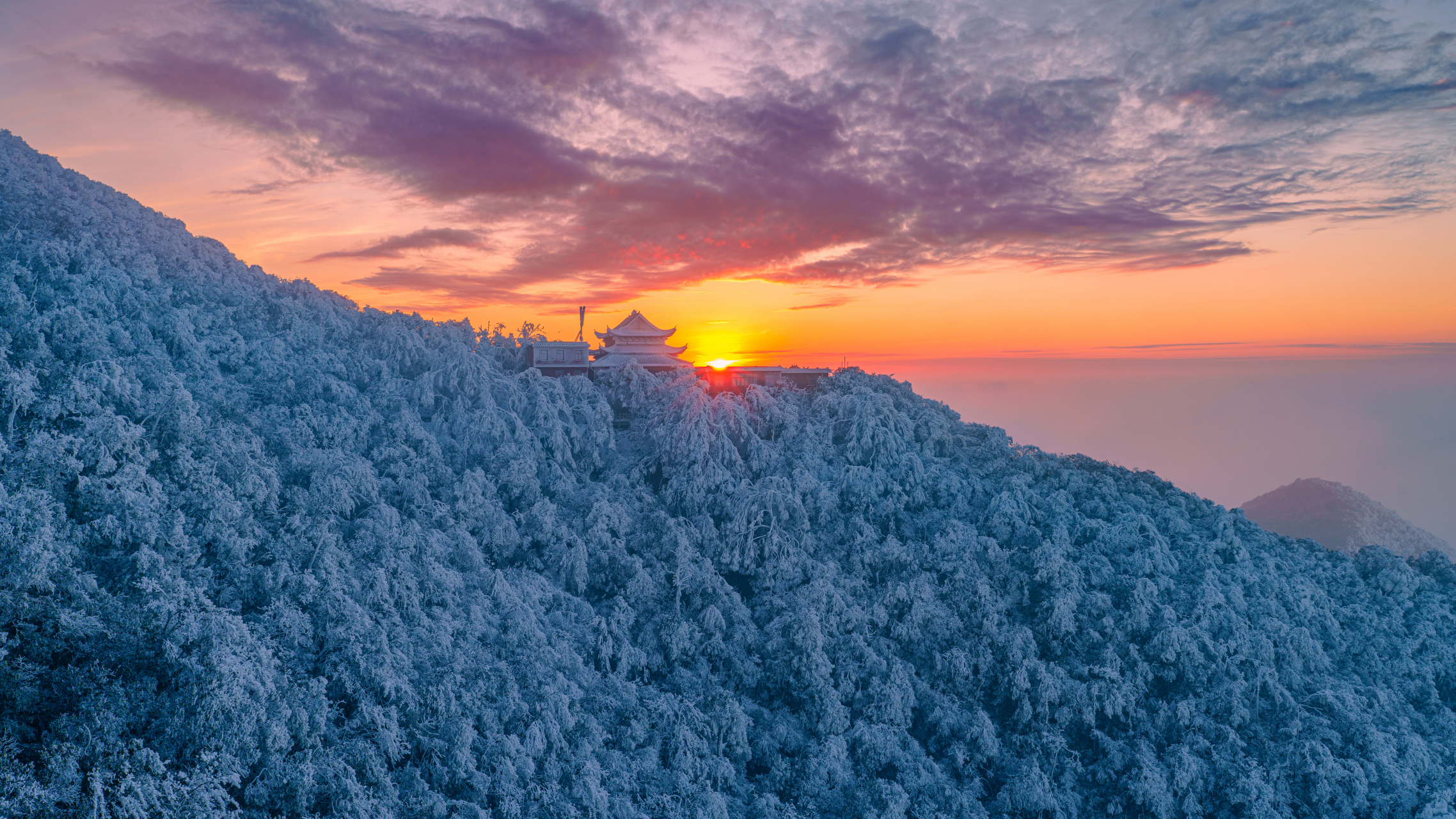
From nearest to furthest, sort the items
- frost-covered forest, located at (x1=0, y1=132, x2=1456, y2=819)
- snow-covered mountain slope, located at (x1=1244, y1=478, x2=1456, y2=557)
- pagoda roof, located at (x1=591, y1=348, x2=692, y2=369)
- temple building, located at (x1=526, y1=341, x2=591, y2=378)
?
frost-covered forest, located at (x1=0, y1=132, x2=1456, y2=819) → temple building, located at (x1=526, y1=341, x2=591, y2=378) → pagoda roof, located at (x1=591, y1=348, x2=692, y2=369) → snow-covered mountain slope, located at (x1=1244, y1=478, x2=1456, y2=557)

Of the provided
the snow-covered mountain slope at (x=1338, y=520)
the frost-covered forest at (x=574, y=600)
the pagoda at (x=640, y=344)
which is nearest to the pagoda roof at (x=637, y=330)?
the pagoda at (x=640, y=344)

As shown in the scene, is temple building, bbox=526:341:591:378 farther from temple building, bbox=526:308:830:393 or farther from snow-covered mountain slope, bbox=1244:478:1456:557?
snow-covered mountain slope, bbox=1244:478:1456:557

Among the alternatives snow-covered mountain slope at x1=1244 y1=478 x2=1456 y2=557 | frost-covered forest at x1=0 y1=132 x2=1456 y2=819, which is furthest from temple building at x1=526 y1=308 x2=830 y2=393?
snow-covered mountain slope at x1=1244 y1=478 x2=1456 y2=557

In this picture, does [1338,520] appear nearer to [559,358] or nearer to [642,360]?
[642,360]

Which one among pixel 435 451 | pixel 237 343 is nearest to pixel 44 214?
pixel 237 343

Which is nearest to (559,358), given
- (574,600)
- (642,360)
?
(642,360)

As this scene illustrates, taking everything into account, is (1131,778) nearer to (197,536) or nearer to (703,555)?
(703,555)
